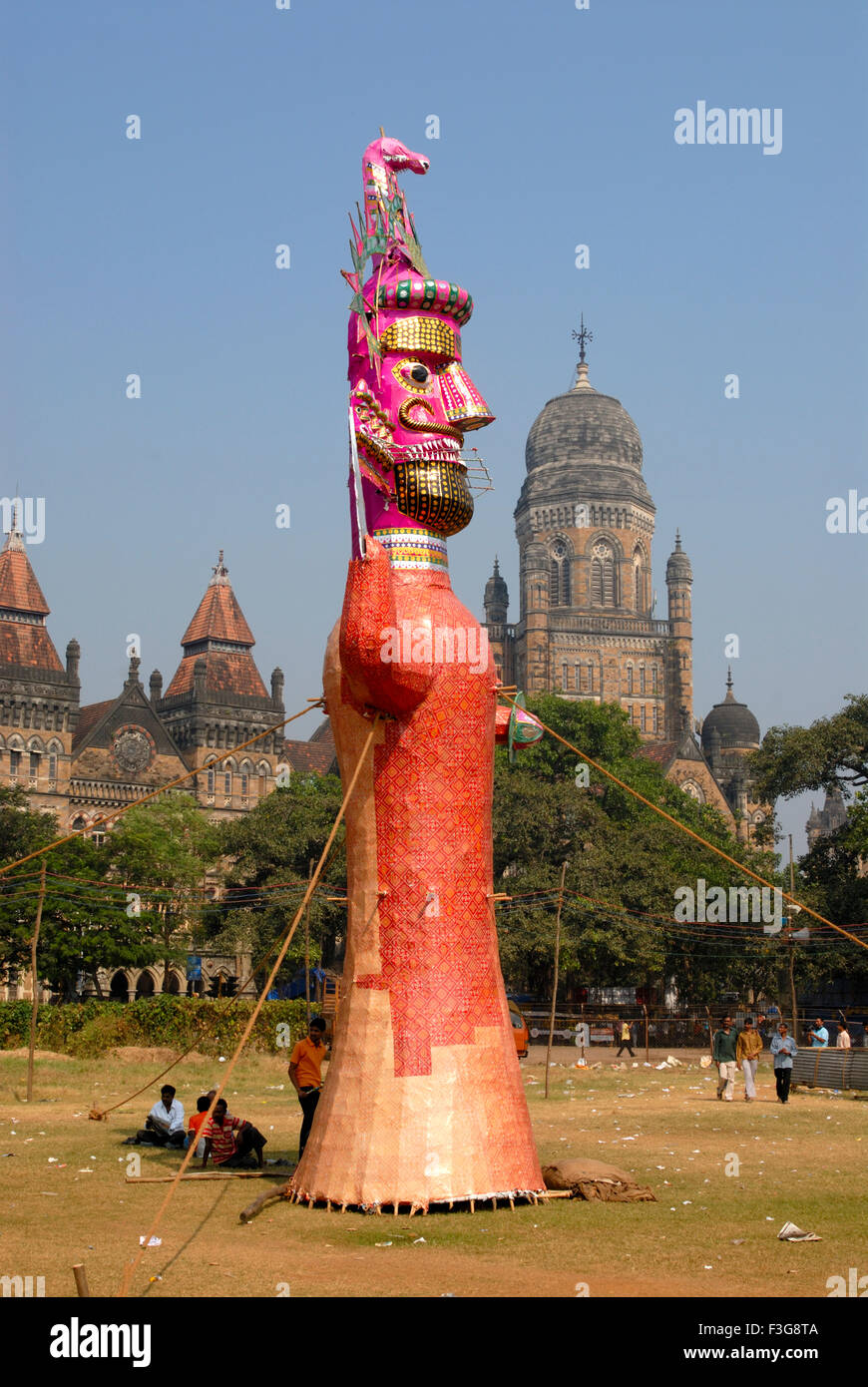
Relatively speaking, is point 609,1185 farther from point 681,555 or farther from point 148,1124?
point 681,555

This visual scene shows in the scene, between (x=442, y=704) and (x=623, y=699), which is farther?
(x=623, y=699)

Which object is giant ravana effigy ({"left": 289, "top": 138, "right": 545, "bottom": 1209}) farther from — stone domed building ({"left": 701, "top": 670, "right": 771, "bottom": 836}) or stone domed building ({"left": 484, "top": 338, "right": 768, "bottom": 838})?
stone domed building ({"left": 701, "top": 670, "right": 771, "bottom": 836})

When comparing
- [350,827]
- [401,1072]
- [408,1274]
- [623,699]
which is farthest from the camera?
[623,699]

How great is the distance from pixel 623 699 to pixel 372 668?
91.5 metres

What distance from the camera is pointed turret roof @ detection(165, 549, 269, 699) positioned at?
85.1m

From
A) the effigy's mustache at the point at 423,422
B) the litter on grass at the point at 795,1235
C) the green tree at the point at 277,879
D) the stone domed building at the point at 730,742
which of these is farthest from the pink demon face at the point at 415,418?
the stone domed building at the point at 730,742

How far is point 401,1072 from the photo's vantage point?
488 inches

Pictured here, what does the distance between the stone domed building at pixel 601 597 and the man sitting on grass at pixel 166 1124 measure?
8273cm

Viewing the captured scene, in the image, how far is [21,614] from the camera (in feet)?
251

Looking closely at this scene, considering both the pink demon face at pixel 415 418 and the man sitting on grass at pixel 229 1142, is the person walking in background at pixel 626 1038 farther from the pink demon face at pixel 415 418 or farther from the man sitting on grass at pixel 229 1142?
the pink demon face at pixel 415 418

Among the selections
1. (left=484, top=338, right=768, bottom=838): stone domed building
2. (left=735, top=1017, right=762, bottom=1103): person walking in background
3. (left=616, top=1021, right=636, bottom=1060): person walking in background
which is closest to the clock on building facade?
(left=484, top=338, right=768, bottom=838): stone domed building

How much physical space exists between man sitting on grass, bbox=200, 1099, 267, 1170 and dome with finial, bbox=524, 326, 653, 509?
3610 inches
